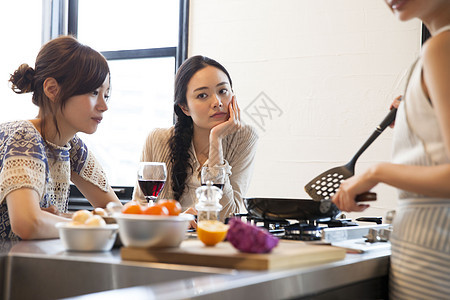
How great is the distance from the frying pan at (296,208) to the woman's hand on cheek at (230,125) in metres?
1.24

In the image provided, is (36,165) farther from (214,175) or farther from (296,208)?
(296,208)

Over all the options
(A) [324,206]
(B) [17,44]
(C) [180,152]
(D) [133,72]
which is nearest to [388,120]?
(A) [324,206]

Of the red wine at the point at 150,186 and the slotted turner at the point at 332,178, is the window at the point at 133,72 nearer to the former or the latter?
the red wine at the point at 150,186

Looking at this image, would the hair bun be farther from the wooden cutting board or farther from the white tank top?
the white tank top

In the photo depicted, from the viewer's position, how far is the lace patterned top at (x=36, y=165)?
1920mm

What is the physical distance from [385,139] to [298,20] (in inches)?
35.8

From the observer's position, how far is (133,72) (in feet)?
13.8

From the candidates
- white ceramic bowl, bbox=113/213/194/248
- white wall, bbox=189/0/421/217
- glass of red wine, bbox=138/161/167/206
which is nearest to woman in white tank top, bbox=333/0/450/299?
white ceramic bowl, bbox=113/213/194/248

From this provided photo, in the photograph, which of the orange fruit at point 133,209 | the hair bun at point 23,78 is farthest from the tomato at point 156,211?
the hair bun at point 23,78

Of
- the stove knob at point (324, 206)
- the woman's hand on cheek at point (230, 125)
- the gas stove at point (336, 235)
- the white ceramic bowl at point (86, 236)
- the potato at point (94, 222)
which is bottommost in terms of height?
the gas stove at point (336, 235)

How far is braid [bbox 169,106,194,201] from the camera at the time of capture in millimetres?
2744

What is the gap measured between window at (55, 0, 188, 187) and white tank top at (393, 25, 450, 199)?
2.80m

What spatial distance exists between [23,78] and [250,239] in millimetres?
1500

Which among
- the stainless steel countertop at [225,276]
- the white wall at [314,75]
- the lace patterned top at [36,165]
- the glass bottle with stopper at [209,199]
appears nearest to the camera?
the stainless steel countertop at [225,276]
